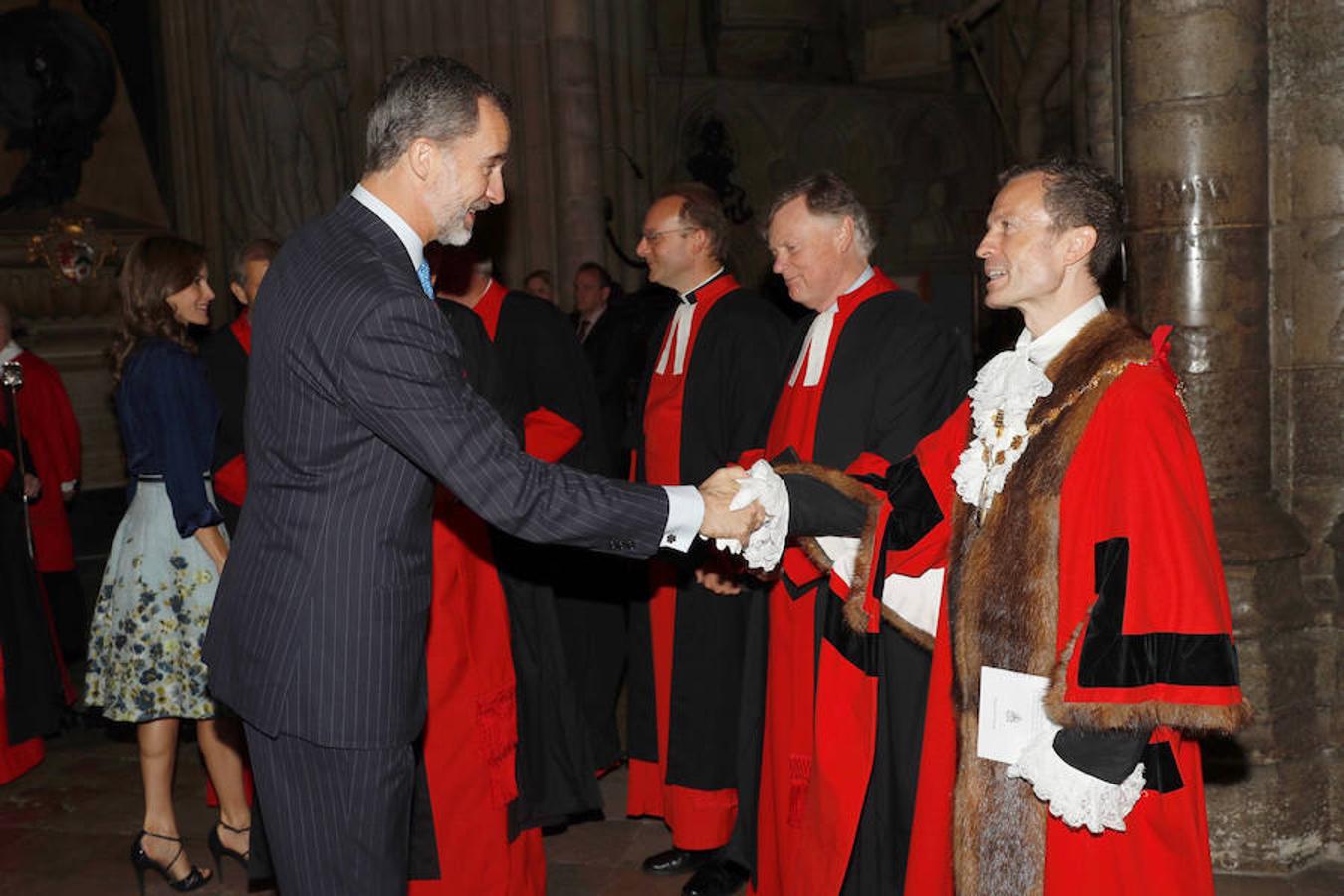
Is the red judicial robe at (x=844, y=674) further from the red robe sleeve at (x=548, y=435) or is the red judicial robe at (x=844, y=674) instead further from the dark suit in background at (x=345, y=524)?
the dark suit in background at (x=345, y=524)

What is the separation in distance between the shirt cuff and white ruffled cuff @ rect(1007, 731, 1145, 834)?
0.73 metres

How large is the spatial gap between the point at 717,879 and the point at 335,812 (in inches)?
75.5

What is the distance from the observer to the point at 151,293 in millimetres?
3973

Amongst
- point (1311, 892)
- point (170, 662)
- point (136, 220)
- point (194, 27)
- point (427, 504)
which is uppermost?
point (194, 27)

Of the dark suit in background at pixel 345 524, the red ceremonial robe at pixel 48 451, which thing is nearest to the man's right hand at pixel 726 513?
the dark suit in background at pixel 345 524

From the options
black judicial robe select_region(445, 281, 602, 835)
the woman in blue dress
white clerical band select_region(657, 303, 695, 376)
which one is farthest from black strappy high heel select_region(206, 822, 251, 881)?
white clerical band select_region(657, 303, 695, 376)

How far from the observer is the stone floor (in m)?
4.04

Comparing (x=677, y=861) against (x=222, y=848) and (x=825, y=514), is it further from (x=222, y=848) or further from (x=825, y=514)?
(x=825, y=514)

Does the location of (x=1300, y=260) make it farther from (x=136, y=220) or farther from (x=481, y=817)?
(x=136, y=220)

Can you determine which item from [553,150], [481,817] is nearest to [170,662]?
[481,817]

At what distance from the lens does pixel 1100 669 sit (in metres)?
2.18

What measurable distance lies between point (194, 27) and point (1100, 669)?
8390 millimetres

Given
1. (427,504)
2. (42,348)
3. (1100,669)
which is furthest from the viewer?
(42,348)

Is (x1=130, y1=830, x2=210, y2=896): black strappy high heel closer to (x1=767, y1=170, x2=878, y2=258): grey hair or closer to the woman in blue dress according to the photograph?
the woman in blue dress
